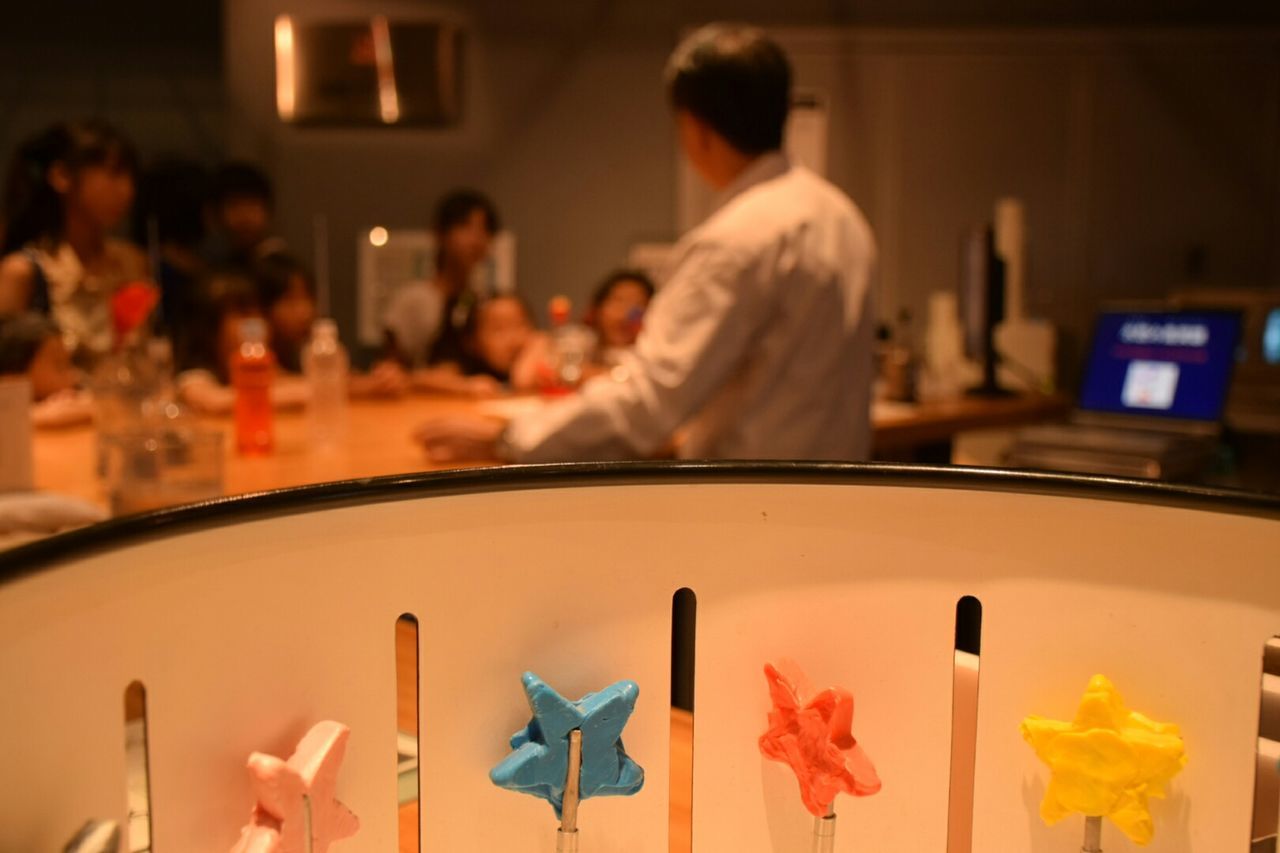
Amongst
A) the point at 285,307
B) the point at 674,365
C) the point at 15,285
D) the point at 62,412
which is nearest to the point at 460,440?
the point at 674,365

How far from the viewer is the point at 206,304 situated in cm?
293

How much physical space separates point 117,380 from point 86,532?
1756mm

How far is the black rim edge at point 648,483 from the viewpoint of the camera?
1.73ft

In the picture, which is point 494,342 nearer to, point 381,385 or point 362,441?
point 381,385

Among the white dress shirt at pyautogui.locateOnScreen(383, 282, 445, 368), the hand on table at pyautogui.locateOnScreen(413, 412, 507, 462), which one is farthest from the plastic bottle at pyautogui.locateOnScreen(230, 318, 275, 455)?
the white dress shirt at pyautogui.locateOnScreen(383, 282, 445, 368)

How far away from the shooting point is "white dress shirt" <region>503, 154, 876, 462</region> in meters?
1.66

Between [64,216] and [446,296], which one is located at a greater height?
[64,216]

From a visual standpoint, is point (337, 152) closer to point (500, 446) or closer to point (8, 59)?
point (8, 59)

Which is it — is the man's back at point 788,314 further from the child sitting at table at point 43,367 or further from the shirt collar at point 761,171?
the child sitting at table at point 43,367

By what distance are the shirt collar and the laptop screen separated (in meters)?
1.56

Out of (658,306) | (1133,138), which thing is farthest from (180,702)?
(1133,138)

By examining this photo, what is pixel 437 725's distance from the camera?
629mm

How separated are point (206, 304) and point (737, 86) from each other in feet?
5.57

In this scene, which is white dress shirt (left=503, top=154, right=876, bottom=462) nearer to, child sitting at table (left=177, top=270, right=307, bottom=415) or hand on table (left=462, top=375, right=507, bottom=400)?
hand on table (left=462, top=375, right=507, bottom=400)
